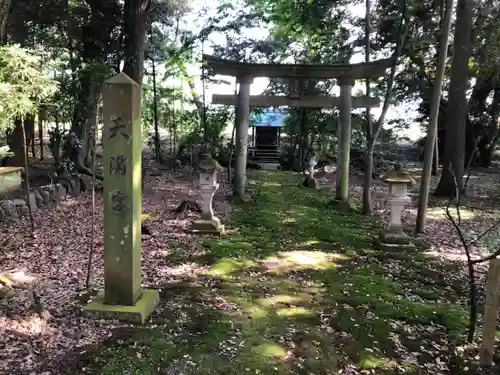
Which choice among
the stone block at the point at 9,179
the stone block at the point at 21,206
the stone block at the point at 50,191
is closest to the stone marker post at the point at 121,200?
the stone block at the point at 21,206

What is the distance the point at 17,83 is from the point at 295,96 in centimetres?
743

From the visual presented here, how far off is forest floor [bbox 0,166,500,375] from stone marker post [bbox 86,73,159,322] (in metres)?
0.23

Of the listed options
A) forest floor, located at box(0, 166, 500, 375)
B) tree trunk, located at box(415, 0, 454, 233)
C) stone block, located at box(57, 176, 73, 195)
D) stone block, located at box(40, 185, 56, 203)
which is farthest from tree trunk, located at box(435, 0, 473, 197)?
stone block, located at box(40, 185, 56, 203)

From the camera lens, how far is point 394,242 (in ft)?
25.7

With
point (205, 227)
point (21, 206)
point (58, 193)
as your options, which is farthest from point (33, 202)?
point (205, 227)

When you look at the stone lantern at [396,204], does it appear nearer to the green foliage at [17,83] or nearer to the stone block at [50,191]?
the green foliage at [17,83]

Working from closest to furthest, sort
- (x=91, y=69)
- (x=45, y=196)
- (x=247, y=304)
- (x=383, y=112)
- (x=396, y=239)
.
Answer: (x=247, y=304)
(x=396, y=239)
(x=45, y=196)
(x=91, y=69)
(x=383, y=112)

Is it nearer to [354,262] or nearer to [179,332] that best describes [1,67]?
[179,332]

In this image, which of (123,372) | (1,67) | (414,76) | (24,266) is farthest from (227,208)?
(414,76)

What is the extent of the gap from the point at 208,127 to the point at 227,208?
919 centimetres

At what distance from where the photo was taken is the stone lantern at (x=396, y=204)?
7578 millimetres

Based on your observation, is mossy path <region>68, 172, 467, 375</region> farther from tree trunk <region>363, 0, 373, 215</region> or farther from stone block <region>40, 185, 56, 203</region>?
stone block <region>40, 185, 56, 203</region>

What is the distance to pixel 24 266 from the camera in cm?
550

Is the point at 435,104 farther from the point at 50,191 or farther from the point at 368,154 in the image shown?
the point at 50,191
